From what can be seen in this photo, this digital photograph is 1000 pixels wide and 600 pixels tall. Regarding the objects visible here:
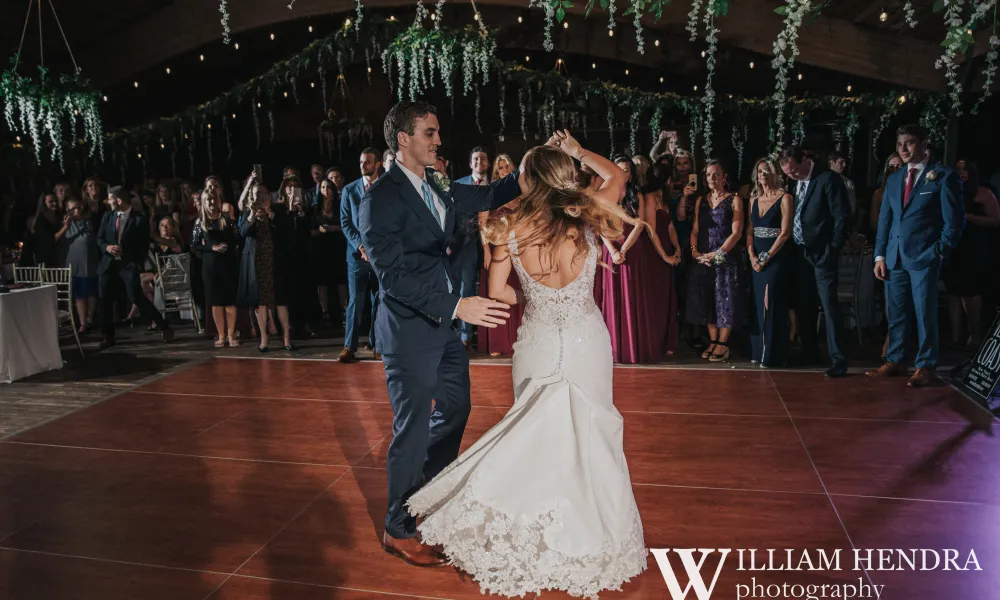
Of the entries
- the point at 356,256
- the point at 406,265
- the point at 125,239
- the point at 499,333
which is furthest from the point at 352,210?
the point at 406,265

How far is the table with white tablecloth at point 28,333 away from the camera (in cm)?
596

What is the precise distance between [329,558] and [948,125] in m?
8.66

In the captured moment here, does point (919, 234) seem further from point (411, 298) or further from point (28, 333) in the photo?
point (28, 333)

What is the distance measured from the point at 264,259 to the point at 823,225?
188 inches

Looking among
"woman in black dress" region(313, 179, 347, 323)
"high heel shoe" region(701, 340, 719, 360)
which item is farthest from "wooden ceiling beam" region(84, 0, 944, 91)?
"high heel shoe" region(701, 340, 719, 360)

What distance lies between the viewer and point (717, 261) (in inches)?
242

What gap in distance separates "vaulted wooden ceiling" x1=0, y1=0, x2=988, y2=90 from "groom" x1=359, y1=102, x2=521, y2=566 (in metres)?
6.36

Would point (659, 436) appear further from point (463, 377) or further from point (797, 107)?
point (797, 107)

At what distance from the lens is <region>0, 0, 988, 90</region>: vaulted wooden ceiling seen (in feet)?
27.1

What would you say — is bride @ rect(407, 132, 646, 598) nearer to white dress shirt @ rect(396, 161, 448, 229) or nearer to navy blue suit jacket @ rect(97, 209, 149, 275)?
white dress shirt @ rect(396, 161, 448, 229)

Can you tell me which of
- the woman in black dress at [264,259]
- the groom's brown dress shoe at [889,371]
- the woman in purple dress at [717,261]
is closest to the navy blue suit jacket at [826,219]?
the woman in purple dress at [717,261]

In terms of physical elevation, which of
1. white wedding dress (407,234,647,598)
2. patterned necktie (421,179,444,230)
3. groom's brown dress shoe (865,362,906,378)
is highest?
patterned necktie (421,179,444,230)

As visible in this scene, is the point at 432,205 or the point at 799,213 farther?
the point at 799,213

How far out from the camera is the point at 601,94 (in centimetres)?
802
